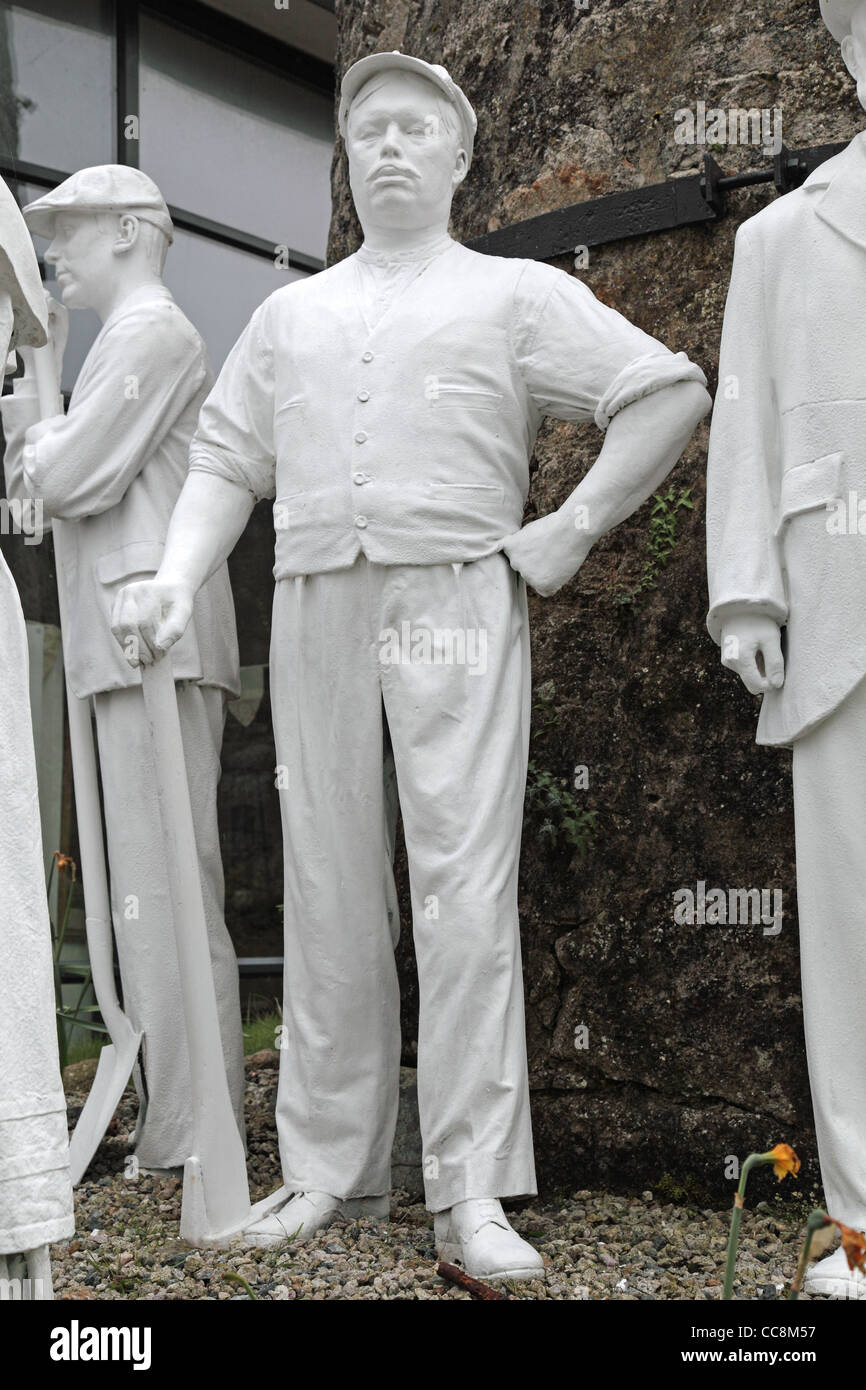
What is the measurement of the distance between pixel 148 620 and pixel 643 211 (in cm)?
197

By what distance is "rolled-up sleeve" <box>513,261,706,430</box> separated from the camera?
403cm

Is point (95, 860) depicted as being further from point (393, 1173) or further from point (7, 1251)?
A: point (7, 1251)

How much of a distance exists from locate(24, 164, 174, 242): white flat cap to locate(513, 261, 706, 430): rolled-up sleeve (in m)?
1.47

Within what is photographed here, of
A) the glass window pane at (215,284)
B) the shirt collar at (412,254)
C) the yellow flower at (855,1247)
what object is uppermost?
the glass window pane at (215,284)

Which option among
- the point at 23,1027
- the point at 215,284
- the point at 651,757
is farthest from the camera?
the point at 215,284

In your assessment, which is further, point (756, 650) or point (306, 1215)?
point (306, 1215)

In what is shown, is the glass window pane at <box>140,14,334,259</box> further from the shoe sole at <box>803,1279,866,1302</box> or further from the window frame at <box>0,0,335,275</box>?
the shoe sole at <box>803,1279,866,1302</box>

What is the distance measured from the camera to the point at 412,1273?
12.3 ft

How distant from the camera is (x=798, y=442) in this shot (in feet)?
11.9

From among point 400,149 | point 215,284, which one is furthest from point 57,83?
point 400,149

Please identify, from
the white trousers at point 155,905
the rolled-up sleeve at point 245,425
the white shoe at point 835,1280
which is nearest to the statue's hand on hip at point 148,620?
the rolled-up sleeve at point 245,425

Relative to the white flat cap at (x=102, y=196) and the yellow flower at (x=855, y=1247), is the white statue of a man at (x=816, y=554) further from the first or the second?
the white flat cap at (x=102, y=196)

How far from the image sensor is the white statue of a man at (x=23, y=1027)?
264 centimetres

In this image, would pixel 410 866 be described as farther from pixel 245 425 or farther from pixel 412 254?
pixel 412 254
